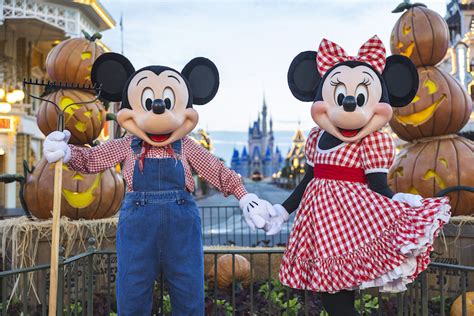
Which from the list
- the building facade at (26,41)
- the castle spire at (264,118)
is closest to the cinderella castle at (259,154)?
Answer: the castle spire at (264,118)

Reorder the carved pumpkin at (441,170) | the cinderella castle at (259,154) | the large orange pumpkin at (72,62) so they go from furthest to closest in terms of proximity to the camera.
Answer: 1. the cinderella castle at (259,154)
2. the large orange pumpkin at (72,62)
3. the carved pumpkin at (441,170)

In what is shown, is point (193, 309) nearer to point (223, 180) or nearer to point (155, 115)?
point (223, 180)

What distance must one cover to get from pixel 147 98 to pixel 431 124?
305 centimetres

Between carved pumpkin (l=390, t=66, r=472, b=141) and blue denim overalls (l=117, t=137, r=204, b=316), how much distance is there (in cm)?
287

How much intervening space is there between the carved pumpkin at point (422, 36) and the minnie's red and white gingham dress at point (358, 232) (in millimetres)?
2371

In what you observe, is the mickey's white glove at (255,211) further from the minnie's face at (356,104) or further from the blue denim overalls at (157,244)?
the minnie's face at (356,104)

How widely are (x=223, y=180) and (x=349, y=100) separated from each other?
3.15ft

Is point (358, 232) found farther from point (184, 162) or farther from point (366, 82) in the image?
point (184, 162)

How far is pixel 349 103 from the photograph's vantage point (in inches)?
110

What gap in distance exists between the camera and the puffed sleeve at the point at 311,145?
314 centimetres

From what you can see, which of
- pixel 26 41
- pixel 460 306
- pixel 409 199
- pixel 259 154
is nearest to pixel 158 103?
pixel 409 199

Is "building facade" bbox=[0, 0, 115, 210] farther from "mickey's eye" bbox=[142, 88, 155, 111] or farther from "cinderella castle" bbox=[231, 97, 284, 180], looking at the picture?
"cinderella castle" bbox=[231, 97, 284, 180]

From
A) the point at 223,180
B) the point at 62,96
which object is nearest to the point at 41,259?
the point at 62,96

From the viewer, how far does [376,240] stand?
2662 millimetres
